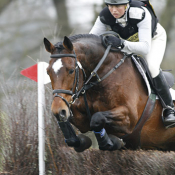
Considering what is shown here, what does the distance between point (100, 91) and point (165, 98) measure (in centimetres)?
93

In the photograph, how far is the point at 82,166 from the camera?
4535mm

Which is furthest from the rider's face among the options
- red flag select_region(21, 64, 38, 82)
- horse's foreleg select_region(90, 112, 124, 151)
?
red flag select_region(21, 64, 38, 82)

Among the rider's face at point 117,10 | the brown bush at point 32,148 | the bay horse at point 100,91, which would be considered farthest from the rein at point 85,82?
the brown bush at point 32,148

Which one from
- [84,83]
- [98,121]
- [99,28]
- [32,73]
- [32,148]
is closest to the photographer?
[98,121]

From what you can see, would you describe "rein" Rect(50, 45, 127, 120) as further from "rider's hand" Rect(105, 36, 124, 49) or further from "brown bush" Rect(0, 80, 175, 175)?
"brown bush" Rect(0, 80, 175, 175)

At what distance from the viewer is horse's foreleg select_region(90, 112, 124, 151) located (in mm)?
3750

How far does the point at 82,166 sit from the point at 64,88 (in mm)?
1506

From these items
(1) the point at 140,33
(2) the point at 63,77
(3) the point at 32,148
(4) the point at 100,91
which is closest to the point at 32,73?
(3) the point at 32,148

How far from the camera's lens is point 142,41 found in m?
4.04

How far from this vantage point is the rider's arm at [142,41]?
400cm

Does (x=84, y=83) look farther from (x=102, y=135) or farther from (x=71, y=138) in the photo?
(x=71, y=138)

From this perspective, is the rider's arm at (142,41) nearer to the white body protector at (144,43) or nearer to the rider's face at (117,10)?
the white body protector at (144,43)

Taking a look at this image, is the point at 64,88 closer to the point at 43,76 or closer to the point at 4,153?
the point at 43,76

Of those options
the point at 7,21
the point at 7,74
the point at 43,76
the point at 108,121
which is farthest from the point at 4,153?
the point at 7,21
